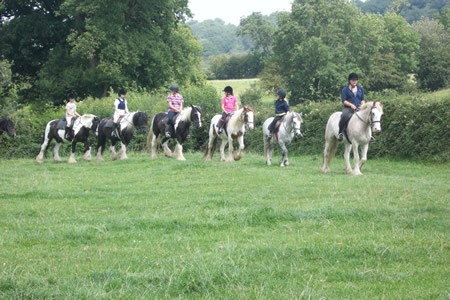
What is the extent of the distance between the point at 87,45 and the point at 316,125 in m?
18.7

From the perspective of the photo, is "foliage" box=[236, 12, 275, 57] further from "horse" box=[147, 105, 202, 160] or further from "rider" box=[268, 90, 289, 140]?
"rider" box=[268, 90, 289, 140]

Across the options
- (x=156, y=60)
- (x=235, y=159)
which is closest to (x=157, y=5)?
(x=156, y=60)

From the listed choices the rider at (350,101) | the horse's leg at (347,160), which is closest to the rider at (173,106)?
the rider at (350,101)

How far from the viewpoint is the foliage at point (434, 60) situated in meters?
71.8

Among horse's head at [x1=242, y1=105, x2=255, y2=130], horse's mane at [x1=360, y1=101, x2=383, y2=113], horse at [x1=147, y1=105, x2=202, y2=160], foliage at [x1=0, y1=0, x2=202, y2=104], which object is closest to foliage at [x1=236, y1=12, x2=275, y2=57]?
foliage at [x1=0, y1=0, x2=202, y2=104]

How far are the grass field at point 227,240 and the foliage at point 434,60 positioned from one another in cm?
6370

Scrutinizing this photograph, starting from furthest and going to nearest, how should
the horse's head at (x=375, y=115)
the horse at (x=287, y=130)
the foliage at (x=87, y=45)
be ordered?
the foliage at (x=87, y=45) → the horse at (x=287, y=130) → the horse's head at (x=375, y=115)

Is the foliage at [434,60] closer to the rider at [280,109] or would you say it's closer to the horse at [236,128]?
the horse at [236,128]

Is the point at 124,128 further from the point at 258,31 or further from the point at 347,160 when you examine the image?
the point at 258,31

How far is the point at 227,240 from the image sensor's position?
710 cm

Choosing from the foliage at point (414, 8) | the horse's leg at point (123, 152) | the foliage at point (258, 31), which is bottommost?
the horse's leg at point (123, 152)

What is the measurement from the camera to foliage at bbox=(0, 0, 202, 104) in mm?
38125

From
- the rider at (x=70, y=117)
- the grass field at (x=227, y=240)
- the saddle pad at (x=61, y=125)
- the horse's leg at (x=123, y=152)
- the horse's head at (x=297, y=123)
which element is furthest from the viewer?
the horse's leg at (x=123, y=152)

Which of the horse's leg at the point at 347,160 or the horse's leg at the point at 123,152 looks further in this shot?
the horse's leg at the point at 123,152
